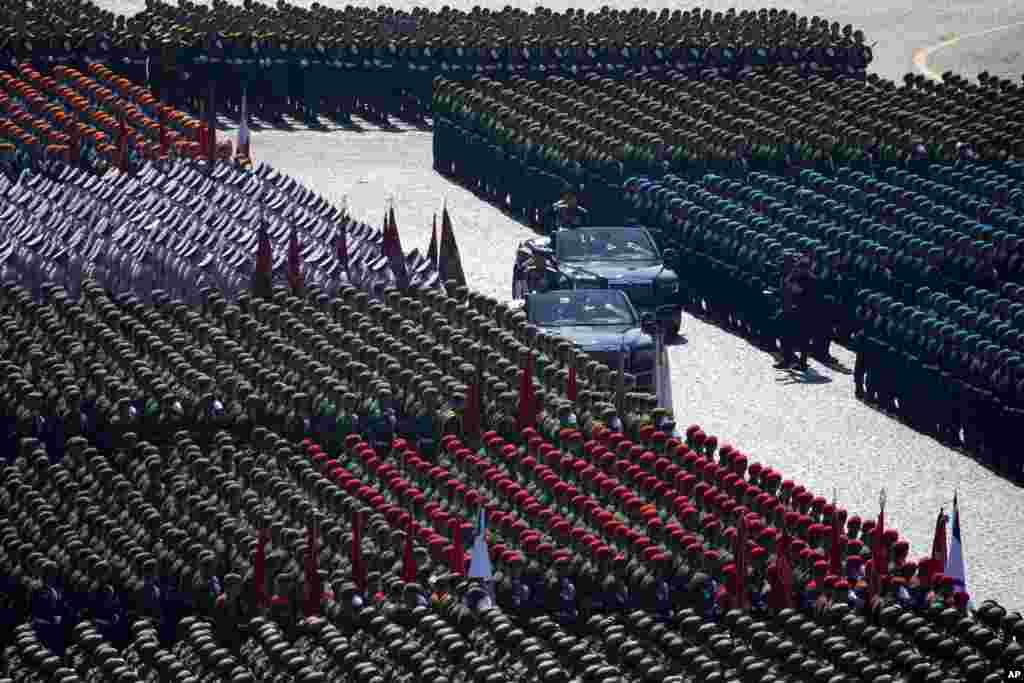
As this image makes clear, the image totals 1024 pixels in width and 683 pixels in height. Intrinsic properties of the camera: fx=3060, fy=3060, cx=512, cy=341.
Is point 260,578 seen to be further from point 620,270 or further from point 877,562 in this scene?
point 620,270

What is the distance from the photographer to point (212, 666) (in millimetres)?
23531

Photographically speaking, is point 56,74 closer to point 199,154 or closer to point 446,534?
point 199,154

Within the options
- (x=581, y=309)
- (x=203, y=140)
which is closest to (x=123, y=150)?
(x=203, y=140)

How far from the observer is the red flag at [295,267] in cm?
3400

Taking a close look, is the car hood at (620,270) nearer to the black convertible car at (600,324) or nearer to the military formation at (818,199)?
the military formation at (818,199)

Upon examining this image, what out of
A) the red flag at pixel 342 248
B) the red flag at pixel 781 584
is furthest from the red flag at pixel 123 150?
the red flag at pixel 781 584

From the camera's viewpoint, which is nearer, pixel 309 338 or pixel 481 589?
pixel 481 589

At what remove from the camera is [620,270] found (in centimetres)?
3728

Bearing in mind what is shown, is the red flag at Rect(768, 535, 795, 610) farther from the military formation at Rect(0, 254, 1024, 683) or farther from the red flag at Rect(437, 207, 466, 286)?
the red flag at Rect(437, 207, 466, 286)

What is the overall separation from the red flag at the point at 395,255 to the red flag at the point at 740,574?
946 cm

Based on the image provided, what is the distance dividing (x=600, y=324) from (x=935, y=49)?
24004mm

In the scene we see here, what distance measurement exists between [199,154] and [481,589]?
55.5 feet

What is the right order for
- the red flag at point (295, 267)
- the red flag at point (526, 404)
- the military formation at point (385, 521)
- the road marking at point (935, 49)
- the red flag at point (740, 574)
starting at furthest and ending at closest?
the road marking at point (935, 49) < the red flag at point (295, 267) < the red flag at point (526, 404) < the red flag at point (740, 574) < the military formation at point (385, 521)

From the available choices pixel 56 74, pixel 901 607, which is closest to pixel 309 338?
pixel 901 607
